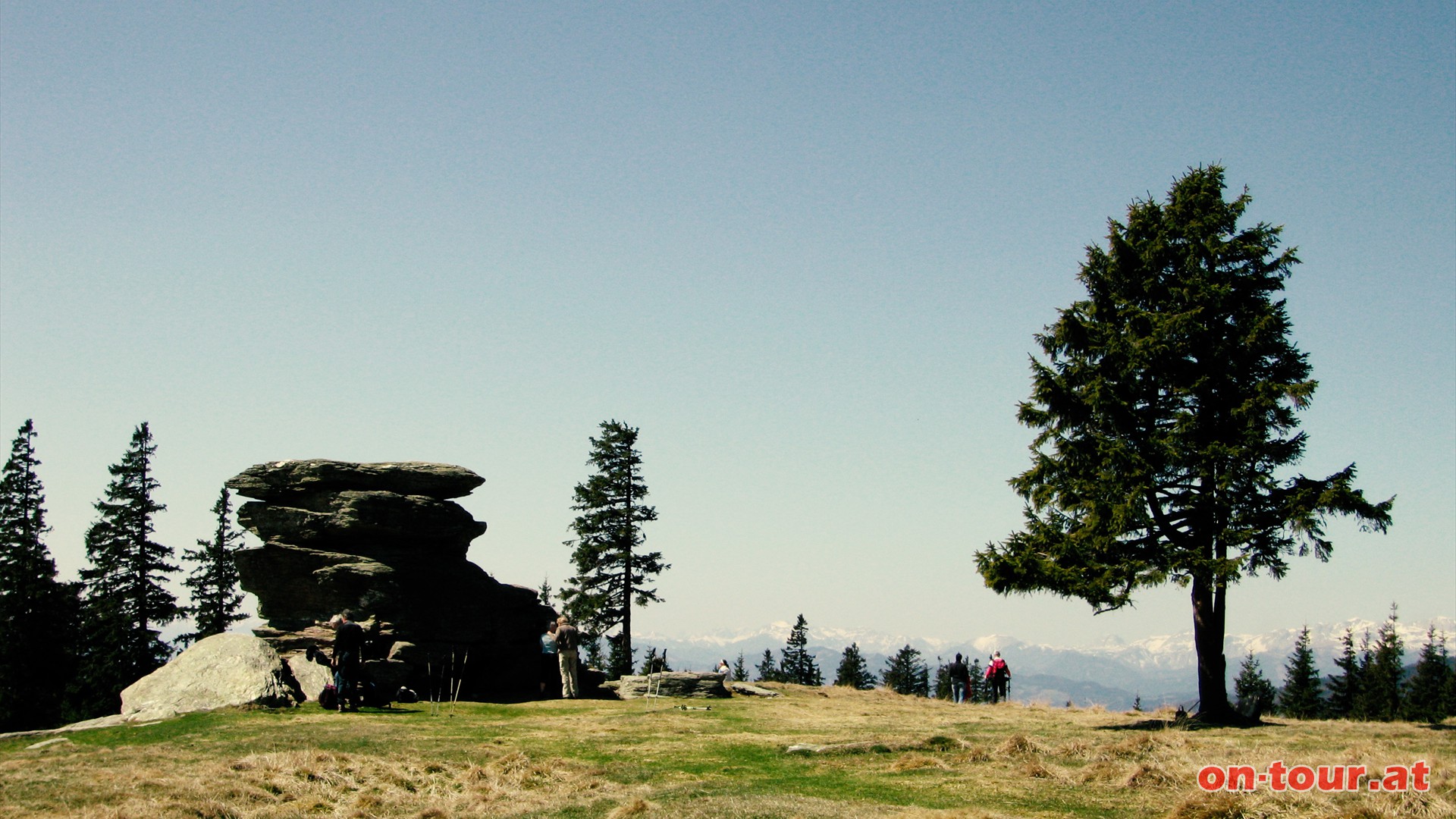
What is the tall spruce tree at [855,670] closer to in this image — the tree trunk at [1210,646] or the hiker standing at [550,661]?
the hiker standing at [550,661]

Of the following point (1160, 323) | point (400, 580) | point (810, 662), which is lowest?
point (810, 662)

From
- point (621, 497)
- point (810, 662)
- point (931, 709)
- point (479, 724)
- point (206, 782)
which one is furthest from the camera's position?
point (810, 662)

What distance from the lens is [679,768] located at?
13.5 meters

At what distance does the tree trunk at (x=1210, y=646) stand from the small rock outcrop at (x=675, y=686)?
1364 centimetres

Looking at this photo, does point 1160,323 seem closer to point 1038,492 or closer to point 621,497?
point 1038,492

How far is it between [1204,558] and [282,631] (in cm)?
2403

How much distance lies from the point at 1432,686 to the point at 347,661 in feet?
329

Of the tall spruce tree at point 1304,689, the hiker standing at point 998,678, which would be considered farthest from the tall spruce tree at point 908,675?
the hiker standing at point 998,678

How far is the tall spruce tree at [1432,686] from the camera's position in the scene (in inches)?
3142

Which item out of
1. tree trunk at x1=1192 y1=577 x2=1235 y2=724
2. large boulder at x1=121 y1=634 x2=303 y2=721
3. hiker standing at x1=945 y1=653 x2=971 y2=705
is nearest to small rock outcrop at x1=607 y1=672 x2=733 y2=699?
hiker standing at x1=945 y1=653 x2=971 y2=705

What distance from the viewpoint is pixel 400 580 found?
27531 mm

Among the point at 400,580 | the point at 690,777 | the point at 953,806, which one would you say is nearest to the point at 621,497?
the point at 400,580

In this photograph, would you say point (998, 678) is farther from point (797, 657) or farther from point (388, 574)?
point (797, 657)

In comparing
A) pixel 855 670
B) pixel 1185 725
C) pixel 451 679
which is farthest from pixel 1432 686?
pixel 451 679
